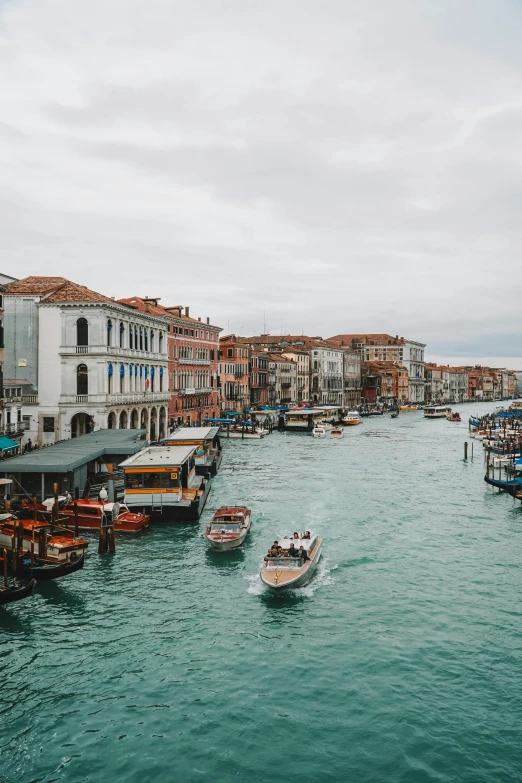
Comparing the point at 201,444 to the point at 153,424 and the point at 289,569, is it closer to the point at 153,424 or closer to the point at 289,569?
the point at 153,424

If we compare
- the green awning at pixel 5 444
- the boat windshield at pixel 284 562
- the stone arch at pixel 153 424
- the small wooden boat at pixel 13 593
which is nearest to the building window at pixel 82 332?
the stone arch at pixel 153 424

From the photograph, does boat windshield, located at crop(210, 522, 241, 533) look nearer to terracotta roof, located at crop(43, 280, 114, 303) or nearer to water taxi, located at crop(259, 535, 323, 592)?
water taxi, located at crop(259, 535, 323, 592)

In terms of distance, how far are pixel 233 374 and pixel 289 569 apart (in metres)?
70.1

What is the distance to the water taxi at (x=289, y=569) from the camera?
65.1 feet

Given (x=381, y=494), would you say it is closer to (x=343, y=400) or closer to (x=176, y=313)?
(x=176, y=313)

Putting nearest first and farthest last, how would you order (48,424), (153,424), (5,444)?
(5,444) → (48,424) → (153,424)

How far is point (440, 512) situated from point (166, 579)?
51.8ft

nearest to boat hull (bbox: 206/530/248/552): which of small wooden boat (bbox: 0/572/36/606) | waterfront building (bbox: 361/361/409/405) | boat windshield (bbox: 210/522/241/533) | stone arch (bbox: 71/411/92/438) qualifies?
boat windshield (bbox: 210/522/241/533)

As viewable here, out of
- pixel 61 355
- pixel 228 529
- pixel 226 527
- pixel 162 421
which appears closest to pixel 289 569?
pixel 228 529

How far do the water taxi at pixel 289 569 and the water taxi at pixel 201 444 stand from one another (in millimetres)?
17199

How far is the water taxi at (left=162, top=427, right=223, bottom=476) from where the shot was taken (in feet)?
140

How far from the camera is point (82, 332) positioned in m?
45.5

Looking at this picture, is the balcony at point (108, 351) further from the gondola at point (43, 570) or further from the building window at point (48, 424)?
the gondola at point (43, 570)

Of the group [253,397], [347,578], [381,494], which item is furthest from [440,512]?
[253,397]
